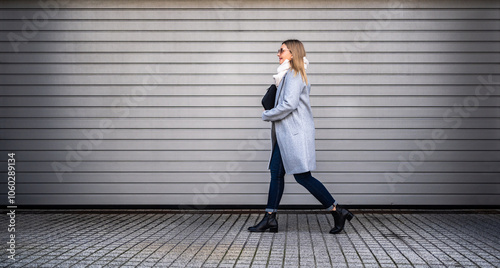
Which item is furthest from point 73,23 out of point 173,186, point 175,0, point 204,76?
point 173,186

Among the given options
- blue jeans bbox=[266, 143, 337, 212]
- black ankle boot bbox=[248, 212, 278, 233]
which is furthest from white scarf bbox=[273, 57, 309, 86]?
black ankle boot bbox=[248, 212, 278, 233]

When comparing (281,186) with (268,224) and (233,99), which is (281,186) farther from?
(233,99)

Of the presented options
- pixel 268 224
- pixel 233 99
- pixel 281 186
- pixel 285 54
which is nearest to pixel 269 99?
pixel 285 54

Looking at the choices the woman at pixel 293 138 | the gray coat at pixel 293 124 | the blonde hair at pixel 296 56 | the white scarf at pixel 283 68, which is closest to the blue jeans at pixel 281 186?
the woman at pixel 293 138

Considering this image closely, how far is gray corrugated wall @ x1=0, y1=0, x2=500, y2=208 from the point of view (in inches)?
282

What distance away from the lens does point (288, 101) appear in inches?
220

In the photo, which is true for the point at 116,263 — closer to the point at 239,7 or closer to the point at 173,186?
the point at 173,186

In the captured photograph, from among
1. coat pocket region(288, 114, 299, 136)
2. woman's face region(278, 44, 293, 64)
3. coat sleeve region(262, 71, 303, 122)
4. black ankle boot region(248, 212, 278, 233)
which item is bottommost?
black ankle boot region(248, 212, 278, 233)

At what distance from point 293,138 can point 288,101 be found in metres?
0.37

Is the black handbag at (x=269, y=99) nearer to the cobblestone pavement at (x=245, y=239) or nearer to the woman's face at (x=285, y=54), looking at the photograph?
the woman's face at (x=285, y=54)

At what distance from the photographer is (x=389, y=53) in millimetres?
7203

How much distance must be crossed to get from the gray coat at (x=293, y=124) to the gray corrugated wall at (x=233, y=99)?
58.8 inches

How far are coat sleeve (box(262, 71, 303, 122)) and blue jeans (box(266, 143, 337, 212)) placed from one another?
0.37 m

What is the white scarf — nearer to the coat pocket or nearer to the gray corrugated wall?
the coat pocket
